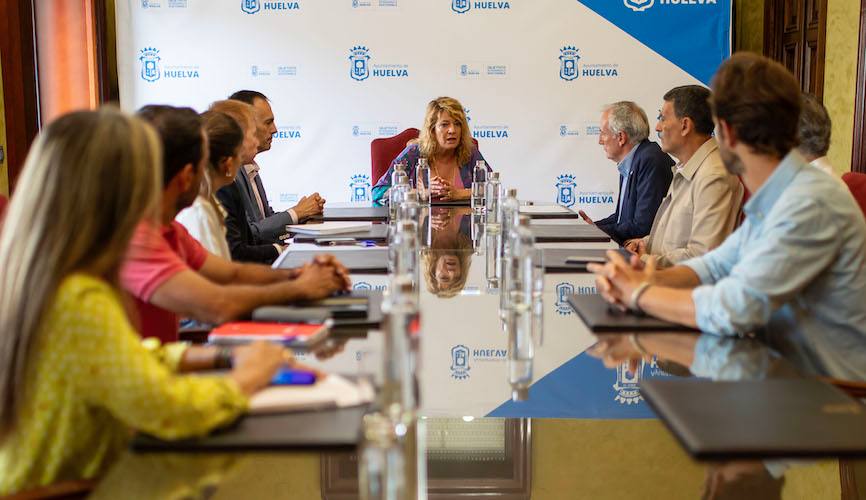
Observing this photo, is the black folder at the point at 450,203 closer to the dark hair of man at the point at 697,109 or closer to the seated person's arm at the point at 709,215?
the dark hair of man at the point at 697,109

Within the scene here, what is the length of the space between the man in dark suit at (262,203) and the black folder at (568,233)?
116cm

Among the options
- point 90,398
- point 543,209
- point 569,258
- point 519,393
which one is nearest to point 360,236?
point 569,258

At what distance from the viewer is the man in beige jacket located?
3670mm

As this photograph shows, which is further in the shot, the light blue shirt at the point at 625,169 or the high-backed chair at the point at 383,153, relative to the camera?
the high-backed chair at the point at 383,153

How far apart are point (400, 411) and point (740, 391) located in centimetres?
61

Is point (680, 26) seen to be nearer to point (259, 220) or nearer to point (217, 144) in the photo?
point (259, 220)

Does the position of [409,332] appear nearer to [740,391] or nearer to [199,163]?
[740,391]

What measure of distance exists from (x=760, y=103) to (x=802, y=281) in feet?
1.33

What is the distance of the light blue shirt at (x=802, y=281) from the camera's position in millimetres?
2158

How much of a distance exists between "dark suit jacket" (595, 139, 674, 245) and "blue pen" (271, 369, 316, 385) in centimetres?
335

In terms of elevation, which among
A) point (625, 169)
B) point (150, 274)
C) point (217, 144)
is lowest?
point (150, 274)

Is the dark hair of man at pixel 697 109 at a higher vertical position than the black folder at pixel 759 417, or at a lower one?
higher

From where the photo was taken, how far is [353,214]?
17.0ft

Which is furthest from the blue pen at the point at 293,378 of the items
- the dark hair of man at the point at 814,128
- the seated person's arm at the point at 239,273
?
the dark hair of man at the point at 814,128
